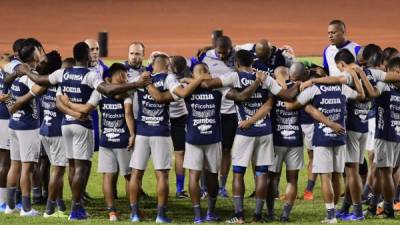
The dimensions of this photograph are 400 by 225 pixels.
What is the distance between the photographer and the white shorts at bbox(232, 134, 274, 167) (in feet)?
41.3

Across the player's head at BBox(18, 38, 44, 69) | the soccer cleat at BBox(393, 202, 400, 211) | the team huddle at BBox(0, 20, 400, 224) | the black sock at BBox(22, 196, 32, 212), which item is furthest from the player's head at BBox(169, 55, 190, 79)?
the soccer cleat at BBox(393, 202, 400, 211)

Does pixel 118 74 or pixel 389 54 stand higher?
pixel 389 54

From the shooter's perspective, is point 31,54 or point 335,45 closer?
point 31,54

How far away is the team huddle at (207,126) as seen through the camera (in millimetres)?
12547

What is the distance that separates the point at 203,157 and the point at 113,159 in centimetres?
112

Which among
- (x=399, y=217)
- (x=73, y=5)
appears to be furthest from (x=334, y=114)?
(x=73, y=5)

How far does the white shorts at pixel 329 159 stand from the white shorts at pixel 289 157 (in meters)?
0.22

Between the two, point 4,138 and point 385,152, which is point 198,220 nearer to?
point 385,152

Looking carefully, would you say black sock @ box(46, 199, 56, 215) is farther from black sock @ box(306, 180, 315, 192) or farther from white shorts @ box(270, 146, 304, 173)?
black sock @ box(306, 180, 315, 192)

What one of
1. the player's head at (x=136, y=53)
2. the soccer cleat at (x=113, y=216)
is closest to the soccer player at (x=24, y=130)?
the soccer cleat at (x=113, y=216)

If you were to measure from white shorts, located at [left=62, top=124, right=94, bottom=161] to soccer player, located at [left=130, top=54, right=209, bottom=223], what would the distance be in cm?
61

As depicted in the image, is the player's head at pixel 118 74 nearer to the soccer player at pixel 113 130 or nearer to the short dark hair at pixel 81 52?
the soccer player at pixel 113 130

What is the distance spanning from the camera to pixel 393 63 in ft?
43.3

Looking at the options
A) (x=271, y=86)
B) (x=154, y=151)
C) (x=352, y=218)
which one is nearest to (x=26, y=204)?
(x=154, y=151)
